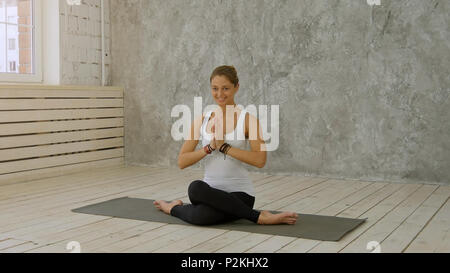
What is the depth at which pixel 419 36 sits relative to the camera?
426 centimetres

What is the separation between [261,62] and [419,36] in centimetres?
129

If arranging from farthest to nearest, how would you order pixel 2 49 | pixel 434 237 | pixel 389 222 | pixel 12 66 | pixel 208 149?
pixel 12 66 < pixel 2 49 < pixel 389 222 < pixel 208 149 < pixel 434 237

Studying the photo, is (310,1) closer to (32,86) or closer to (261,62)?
(261,62)

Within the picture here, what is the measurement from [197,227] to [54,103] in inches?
92.6

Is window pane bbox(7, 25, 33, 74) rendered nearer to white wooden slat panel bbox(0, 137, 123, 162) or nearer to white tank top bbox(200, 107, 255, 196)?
white wooden slat panel bbox(0, 137, 123, 162)

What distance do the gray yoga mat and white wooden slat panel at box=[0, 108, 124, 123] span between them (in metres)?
1.32

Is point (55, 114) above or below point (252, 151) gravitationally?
above

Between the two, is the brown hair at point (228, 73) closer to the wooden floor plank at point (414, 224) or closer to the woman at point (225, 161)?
the woman at point (225, 161)

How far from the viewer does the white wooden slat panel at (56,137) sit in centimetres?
429

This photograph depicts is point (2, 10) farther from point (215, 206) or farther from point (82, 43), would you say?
point (215, 206)

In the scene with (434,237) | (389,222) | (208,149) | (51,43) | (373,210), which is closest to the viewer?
(434,237)

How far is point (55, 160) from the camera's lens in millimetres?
4691

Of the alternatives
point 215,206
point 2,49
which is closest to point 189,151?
point 215,206

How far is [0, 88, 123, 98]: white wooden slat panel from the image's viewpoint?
13.9ft
